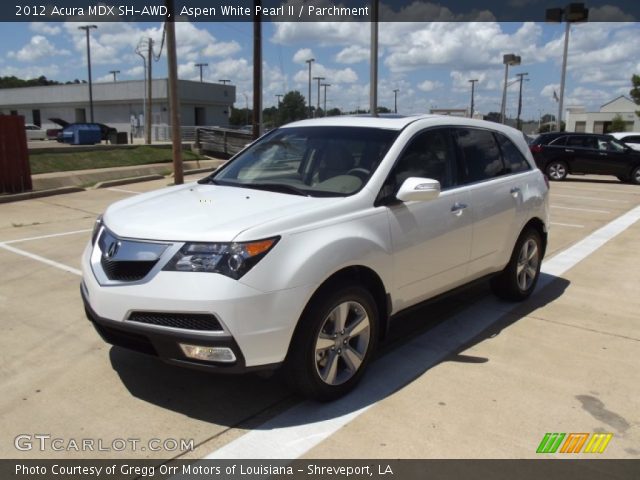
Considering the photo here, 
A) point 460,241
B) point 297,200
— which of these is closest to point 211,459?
point 297,200

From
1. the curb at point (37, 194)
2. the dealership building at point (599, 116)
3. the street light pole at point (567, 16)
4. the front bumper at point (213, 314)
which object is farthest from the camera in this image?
the dealership building at point (599, 116)

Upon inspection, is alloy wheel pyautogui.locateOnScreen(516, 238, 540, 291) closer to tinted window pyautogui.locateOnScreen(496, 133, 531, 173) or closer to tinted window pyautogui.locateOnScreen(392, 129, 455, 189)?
tinted window pyautogui.locateOnScreen(496, 133, 531, 173)

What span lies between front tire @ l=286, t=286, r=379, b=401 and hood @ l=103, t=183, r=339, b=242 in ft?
1.83

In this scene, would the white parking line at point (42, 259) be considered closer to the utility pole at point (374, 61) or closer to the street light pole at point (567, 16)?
the utility pole at point (374, 61)

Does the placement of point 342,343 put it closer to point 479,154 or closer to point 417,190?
point 417,190

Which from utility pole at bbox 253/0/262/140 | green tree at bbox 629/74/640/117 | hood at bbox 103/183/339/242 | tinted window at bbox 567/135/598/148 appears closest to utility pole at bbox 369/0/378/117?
utility pole at bbox 253/0/262/140

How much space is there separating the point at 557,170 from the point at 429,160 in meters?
17.3

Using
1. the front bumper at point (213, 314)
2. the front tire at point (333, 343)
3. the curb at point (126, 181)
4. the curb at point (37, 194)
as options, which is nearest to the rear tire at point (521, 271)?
the front tire at point (333, 343)

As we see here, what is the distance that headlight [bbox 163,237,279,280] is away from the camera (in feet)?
10.1

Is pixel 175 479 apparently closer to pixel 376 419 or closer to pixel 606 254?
pixel 376 419

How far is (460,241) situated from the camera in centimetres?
455

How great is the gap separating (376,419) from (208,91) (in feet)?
194

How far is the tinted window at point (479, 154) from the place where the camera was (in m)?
4.83

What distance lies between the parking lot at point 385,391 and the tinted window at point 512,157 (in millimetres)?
1327
